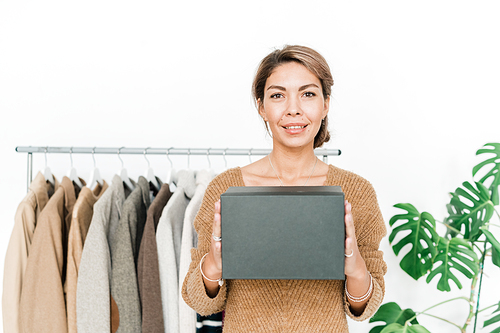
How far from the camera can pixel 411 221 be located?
149 cm

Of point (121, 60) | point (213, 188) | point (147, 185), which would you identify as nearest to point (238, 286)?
point (213, 188)

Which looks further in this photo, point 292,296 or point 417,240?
point 417,240

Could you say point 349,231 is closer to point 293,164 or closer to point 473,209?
point 293,164

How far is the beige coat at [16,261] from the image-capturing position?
1.27 meters

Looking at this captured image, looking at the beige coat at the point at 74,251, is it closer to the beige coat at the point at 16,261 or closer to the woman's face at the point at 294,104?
the beige coat at the point at 16,261

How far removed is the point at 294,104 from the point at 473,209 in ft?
3.01

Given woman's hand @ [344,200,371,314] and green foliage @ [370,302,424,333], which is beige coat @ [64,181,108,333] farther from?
green foliage @ [370,302,424,333]

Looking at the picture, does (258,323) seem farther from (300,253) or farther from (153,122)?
(153,122)

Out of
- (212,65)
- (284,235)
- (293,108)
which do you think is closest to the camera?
(284,235)

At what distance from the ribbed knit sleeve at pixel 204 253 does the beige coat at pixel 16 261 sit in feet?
2.07

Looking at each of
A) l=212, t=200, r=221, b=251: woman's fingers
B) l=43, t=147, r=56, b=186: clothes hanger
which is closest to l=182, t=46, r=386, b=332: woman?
l=212, t=200, r=221, b=251: woman's fingers

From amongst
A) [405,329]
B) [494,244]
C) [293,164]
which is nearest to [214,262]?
[293,164]

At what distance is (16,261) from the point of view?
1284 millimetres

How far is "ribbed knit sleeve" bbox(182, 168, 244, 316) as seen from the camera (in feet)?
2.98
